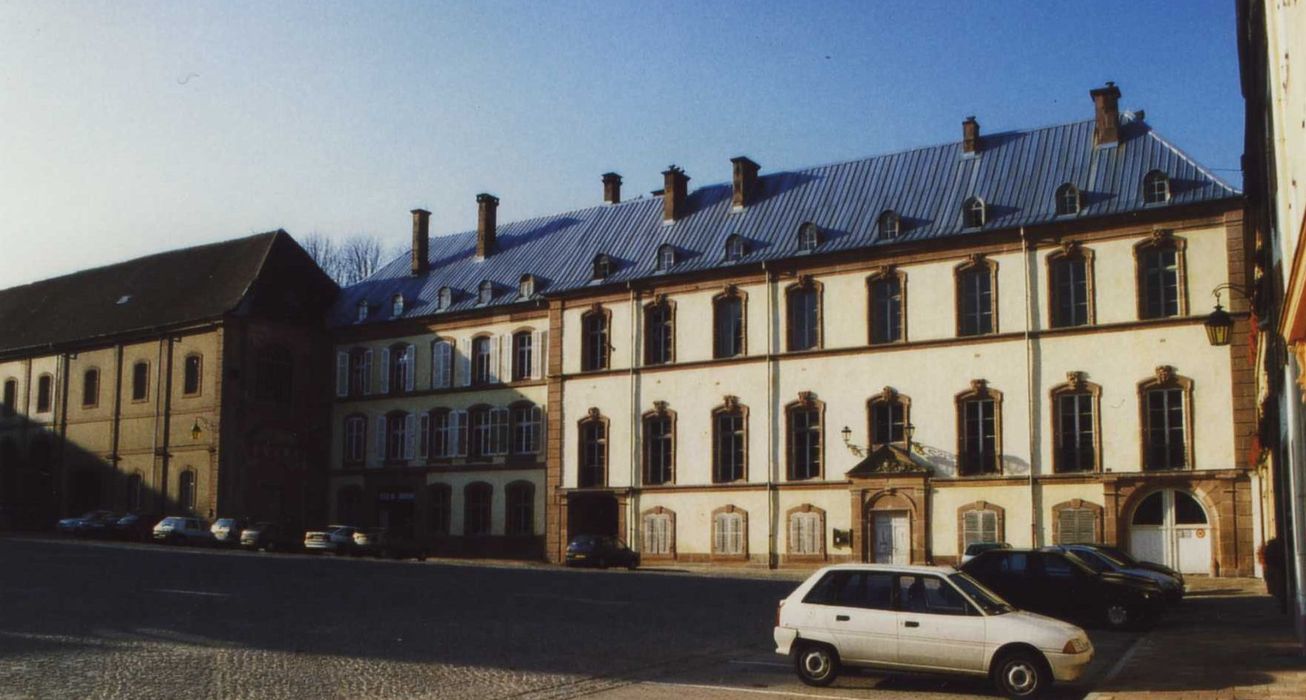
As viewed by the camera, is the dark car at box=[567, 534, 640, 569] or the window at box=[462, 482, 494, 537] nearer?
the dark car at box=[567, 534, 640, 569]

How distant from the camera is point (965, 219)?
141ft

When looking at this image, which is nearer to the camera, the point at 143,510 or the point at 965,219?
the point at 965,219

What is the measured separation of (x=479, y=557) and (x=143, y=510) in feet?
55.4

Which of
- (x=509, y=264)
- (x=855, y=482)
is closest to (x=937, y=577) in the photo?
(x=855, y=482)

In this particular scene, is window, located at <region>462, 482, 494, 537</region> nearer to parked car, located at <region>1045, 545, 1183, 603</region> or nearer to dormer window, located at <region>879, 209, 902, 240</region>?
A: dormer window, located at <region>879, 209, 902, 240</region>

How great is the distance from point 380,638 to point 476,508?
35003 mm

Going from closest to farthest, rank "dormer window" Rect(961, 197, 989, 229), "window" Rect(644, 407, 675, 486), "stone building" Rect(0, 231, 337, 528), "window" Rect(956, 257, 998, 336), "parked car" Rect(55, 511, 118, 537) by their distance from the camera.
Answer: "window" Rect(956, 257, 998, 336), "dormer window" Rect(961, 197, 989, 229), "window" Rect(644, 407, 675, 486), "parked car" Rect(55, 511, 118, 537), "stone building" Rect(0, 231, 337, 528)

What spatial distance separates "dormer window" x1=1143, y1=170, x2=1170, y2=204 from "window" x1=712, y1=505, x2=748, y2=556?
1701cm

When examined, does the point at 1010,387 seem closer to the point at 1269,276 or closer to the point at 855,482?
the point at 855,482

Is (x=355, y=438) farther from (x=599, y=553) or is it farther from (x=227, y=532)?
(x=599, y=553)

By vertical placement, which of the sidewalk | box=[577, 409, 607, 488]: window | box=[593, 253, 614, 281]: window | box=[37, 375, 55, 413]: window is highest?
box=[593, 253, 614, 281]: window

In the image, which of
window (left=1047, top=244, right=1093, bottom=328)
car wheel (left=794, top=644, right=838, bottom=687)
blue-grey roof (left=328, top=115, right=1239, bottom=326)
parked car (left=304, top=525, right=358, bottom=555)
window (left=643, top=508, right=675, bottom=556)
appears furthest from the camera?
parked car (left=304, top=525, right=358, bottom=555)

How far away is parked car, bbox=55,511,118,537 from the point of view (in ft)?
180

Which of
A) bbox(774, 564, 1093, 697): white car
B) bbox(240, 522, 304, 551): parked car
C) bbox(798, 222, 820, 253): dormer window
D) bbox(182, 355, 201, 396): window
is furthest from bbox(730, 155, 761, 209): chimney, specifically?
bbox(774, 564, 1093, 697): white car
